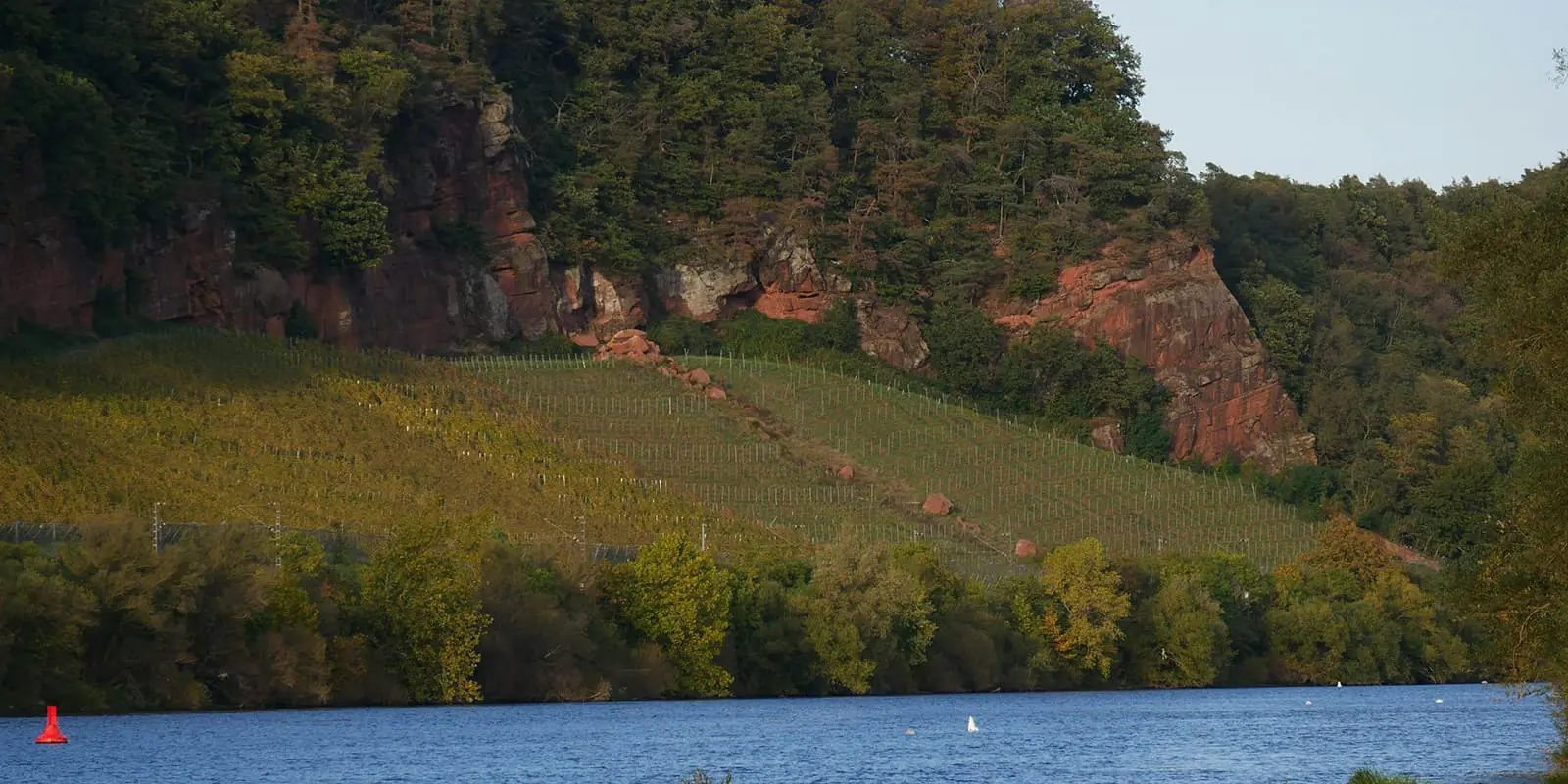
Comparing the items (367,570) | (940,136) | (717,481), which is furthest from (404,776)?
(940,136)

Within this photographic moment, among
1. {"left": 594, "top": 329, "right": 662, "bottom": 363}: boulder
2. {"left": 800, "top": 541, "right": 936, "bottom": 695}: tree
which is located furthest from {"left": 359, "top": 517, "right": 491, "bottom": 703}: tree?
{"left": 594, "top": 329, "right": 662, "bottom": 363}: boulder

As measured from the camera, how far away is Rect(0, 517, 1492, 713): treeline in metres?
69.4

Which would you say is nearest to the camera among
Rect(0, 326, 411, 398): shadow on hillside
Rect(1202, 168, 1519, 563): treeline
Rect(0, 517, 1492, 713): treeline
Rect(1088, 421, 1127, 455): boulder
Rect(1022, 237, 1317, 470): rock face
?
Rect(0, 517, 1492, 713): treeline

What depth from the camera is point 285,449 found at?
101875 mm

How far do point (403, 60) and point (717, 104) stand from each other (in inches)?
1168

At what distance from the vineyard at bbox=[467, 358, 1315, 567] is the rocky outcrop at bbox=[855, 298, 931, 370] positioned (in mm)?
9956

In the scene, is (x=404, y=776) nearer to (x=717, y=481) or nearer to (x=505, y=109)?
(x=717, y=481)

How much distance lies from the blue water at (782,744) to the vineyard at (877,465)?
3253 centimetres

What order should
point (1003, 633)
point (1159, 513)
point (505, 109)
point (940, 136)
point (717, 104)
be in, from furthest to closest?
point (940, 136) → point (717, 104) → point (505, 109) → point (1159, 513) → point (1003, 633)

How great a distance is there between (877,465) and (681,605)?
46.8 meters

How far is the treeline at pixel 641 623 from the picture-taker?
6944 centimetres

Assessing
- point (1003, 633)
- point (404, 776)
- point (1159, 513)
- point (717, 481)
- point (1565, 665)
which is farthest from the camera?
point (1159, 513)

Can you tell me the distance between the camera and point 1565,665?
42.7 meters

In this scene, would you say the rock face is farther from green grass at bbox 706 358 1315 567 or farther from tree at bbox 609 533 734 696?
tree at bbox 609 533 734 696
